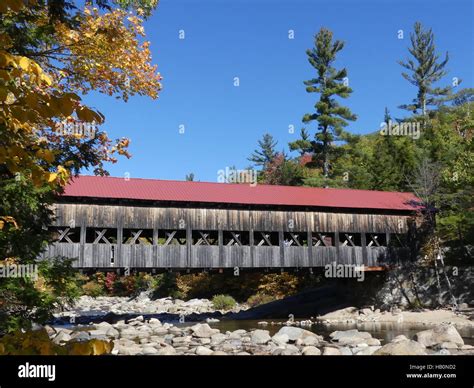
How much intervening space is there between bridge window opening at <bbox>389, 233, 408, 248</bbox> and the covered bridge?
0.19 ft

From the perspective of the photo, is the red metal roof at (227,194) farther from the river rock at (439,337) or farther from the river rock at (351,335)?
the river rock at (439,337)

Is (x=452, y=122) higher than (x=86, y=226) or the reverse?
higher

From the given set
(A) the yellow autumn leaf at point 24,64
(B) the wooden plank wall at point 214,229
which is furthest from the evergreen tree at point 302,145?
(A) the yellow autumn leaf at point 24,64

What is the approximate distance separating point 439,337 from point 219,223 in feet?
36.7

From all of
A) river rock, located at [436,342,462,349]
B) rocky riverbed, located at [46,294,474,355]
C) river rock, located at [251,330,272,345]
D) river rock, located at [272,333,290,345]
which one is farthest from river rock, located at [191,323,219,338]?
river rock, located at [436,342,462,349]

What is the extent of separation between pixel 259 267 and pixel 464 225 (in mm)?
12991

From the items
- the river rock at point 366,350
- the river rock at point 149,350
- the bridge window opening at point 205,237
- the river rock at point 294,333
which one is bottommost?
the river rock at point 294,333

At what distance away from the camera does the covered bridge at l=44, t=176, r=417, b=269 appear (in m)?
19.7

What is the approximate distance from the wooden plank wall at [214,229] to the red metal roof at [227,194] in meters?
0.58

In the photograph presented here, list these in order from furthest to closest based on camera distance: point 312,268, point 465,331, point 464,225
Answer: point 464,225, point 312,268, point 465,331

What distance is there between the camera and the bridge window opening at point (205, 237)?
2161 cm

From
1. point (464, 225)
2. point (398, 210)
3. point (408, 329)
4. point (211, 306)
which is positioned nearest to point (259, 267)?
point (408, 329)
